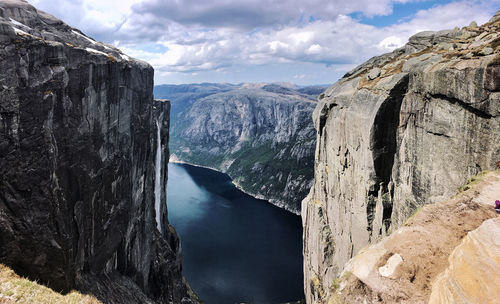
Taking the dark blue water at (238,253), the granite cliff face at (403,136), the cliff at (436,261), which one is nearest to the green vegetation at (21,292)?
the granite cliff face at (403,136)

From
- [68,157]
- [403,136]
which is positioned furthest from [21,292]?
[403,136]

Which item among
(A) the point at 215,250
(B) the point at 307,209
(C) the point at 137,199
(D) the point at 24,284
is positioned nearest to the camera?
(D) the point at 24,284

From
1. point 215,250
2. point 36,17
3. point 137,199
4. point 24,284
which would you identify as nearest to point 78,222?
point 24,284

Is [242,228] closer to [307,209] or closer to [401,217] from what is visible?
[307,209]

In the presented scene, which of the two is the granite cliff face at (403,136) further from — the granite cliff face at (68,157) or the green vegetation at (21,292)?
the granite cliff face at (68,157)

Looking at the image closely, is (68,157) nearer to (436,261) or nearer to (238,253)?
(436,261)

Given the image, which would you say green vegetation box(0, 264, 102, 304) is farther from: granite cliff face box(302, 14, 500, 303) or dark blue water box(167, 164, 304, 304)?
dark blue water box(167, 164, 304, 304)
